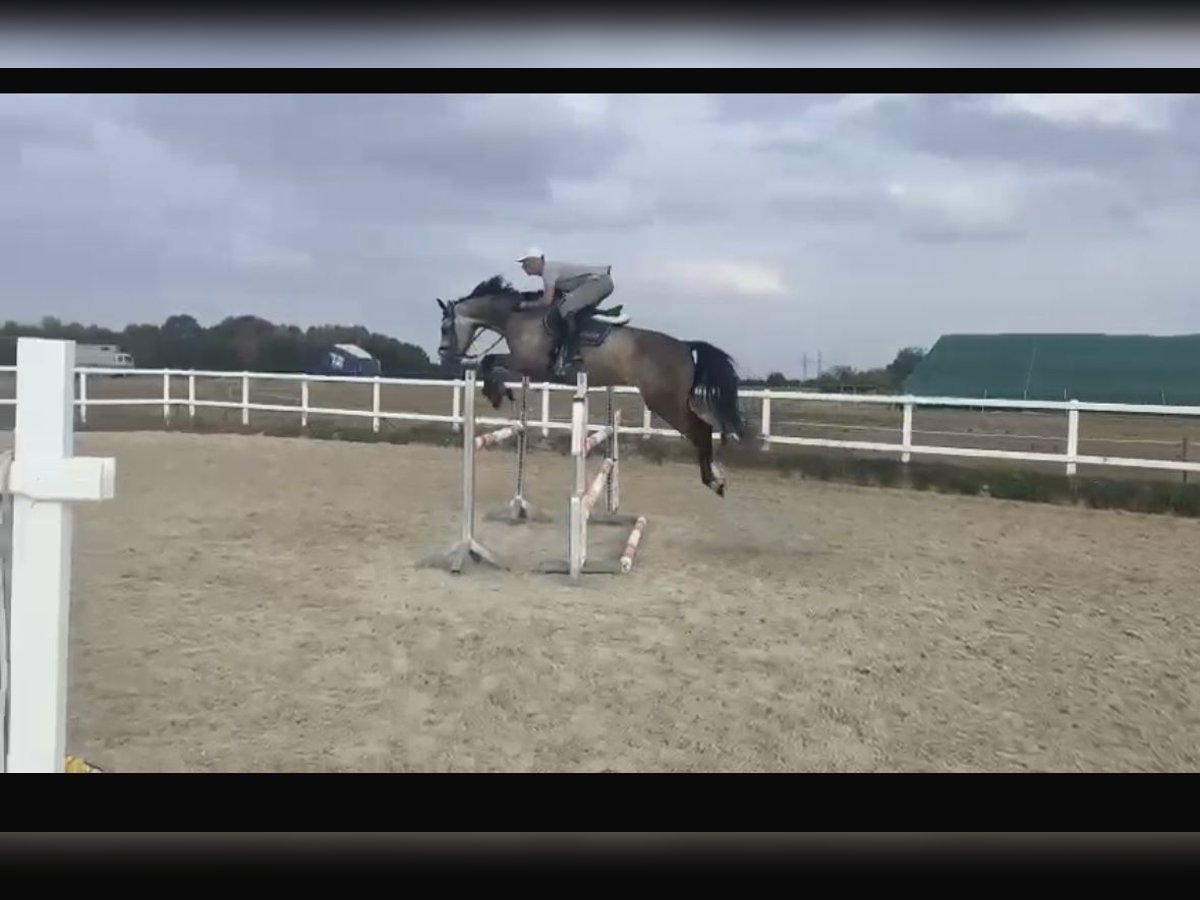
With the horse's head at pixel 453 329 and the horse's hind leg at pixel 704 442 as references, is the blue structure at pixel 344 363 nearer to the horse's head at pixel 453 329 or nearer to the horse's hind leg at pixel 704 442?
the horse's head at pixel 453 329

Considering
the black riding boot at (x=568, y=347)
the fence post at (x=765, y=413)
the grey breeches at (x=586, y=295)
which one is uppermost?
the grey breeches at (x=586, y=295)

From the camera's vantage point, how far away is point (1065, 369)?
7.60m

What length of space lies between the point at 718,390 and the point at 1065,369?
3639mm

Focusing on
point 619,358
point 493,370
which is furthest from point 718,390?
point 493,370

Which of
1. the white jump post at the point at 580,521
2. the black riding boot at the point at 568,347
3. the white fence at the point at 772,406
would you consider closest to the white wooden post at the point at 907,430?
the white fence at the point at 772,406

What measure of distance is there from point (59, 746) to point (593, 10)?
4.24ft

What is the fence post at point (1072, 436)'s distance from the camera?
7.39 metres

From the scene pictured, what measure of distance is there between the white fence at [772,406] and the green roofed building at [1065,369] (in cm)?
15

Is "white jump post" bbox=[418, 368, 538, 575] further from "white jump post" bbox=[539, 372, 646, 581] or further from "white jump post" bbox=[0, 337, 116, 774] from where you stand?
"white jump post" bbox=[0, 337, 116, 774]

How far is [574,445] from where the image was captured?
420cm

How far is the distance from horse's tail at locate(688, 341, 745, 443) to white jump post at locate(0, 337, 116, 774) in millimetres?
4513

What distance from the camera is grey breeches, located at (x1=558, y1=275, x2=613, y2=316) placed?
5398 millimetres

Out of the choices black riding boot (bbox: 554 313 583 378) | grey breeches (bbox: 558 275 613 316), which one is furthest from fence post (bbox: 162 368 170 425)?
grey breeches (bbox: 558 275 613 316)
